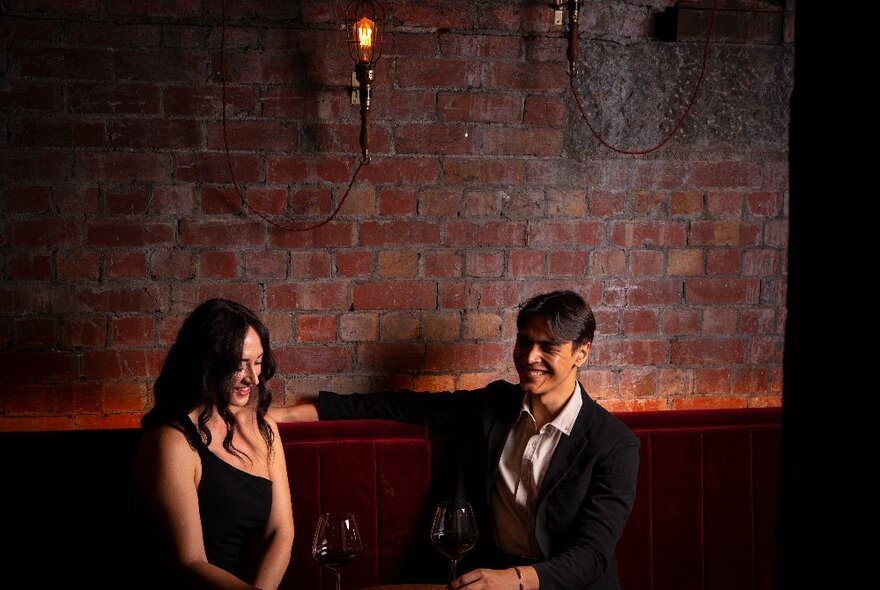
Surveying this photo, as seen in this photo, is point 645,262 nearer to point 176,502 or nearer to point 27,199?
point 176,502

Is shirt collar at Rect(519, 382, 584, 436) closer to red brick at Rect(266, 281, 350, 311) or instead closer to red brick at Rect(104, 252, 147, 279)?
red brick at Rect(266, 281, 350, 311)

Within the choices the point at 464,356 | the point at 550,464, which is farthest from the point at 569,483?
the point at 464,356

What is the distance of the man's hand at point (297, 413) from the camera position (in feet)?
7.51

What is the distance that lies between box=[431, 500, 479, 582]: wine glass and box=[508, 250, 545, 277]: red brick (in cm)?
101

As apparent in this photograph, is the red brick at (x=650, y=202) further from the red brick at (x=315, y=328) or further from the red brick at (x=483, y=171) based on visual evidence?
the red brick at (x=315, y=328)

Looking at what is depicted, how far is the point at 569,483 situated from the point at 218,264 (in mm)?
1220

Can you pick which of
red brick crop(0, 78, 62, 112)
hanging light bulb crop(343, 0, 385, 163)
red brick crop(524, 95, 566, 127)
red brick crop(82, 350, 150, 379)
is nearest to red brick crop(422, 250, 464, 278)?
hanging light bulb crop(343, 0, 385, 163)

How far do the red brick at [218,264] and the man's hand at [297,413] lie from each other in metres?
0.44

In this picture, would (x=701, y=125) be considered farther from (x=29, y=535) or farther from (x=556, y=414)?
(x=29, y=535)

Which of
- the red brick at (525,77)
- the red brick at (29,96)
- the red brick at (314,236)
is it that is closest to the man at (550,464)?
the red brick at (314,236)

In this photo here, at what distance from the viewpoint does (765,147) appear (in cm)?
260

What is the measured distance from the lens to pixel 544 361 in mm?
2076

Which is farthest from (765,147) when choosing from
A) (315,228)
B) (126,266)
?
(126,266)

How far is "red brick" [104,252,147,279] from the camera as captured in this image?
7.68 ft
